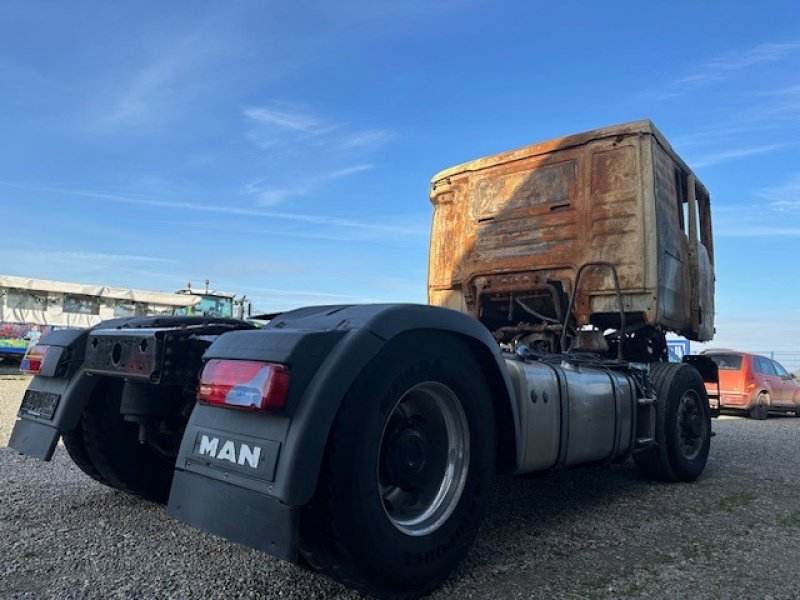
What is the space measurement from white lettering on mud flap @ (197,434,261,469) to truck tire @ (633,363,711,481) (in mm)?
3852

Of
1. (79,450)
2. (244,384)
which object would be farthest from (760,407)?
(244,384)

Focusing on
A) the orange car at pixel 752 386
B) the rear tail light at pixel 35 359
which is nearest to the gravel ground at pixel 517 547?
the rear tail light at pixel 35 359

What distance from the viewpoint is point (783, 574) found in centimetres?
312

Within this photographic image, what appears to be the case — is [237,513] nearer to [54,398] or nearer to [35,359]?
[54,398]

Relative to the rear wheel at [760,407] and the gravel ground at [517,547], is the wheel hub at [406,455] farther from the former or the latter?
the rear wheel at [760,407]

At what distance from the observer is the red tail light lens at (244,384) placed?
2201mm

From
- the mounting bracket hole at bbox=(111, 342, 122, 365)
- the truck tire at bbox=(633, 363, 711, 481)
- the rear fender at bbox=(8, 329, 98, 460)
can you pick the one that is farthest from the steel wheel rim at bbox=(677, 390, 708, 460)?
the rear fender at bbox=(8, 329, 98, 460)

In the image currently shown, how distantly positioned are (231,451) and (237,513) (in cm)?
22

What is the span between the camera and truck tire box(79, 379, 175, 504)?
3.70 metres

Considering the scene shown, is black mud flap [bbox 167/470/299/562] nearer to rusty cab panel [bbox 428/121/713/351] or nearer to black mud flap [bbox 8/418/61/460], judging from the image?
black mud flap [bbox 8/418/61/460]

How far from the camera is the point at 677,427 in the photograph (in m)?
5.29

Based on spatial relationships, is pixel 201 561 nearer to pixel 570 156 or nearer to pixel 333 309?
pixel 333 309

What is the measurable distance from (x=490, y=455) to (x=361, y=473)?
87cm

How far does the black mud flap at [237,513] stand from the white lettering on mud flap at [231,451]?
9cm
